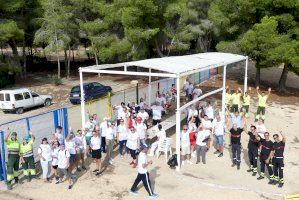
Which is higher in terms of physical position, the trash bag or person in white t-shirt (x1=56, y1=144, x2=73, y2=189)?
person in white t-shirt (x1=56, y1=144, x2=73, y2=189)

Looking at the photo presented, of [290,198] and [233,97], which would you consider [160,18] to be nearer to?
[233,97]

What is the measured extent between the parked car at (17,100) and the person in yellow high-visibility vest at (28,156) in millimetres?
11373

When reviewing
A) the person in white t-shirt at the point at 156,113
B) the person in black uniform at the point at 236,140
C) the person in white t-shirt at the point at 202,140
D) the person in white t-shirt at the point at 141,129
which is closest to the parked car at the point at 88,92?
the person in white t-shirt at the point at 156,113

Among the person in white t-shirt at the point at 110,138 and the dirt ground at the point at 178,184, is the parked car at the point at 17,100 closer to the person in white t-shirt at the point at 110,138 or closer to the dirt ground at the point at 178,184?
the person in white t-shirt at the point at 110,138

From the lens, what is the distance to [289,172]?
12.9m

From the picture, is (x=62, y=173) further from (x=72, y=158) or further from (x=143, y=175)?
(x=143, y=175)

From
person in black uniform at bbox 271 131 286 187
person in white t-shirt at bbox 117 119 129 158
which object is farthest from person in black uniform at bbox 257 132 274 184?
person in white t-shirt at bbox 117 119 129 158

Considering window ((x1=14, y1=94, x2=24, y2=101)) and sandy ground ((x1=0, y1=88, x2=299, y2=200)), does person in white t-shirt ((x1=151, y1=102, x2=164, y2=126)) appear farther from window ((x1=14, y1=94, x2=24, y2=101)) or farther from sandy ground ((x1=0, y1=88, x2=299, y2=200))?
window ((x1=14, y1=94, x2=24, y2=101))

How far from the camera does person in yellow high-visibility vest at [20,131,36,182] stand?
11672 mm

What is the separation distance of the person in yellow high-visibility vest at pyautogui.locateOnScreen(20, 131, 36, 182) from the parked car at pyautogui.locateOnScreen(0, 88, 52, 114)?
11.4 meters

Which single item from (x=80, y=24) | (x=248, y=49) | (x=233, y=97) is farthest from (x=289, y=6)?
(x=80, y=24)

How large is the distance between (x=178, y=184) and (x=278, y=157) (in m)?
3.13

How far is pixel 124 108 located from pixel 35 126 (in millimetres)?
3736

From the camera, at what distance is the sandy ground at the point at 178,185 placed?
1122 centimetres
